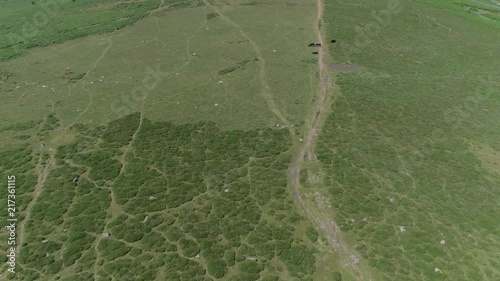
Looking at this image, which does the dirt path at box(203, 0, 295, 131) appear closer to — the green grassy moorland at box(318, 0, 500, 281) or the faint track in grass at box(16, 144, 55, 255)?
the green grassy moorland at box(318, 0, 500, 281)

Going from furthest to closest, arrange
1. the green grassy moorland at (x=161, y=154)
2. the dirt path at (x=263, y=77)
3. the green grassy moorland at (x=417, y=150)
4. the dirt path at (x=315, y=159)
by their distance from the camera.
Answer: the dirt path at (x=263, y=77)
the green grassy moorland at (x=161, y=154)
the green grassy moorland at (x=417, y=150)
the dirt path at (x=315, y=159)

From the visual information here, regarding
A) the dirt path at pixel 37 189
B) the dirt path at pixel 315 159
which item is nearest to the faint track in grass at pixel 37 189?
the dirt path at pixel 37 189

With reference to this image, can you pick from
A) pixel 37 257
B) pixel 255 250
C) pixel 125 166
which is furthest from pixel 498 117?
pixel 37 257

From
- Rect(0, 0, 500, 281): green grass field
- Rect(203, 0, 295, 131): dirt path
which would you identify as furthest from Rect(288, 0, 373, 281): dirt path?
Rect(203, 0, 295, 131): dirt path

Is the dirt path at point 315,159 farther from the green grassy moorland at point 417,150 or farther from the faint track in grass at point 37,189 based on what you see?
the faint track in grass at point 37,189

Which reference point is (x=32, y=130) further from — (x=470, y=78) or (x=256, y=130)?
(x=470, y=78)
